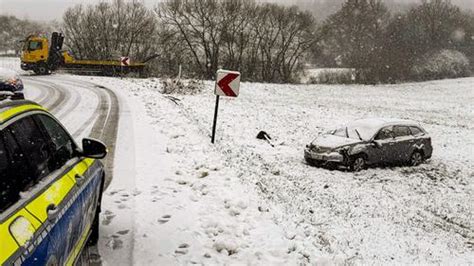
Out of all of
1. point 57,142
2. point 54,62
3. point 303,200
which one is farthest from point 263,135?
point 54,62

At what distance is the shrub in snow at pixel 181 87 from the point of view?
29.3 meters

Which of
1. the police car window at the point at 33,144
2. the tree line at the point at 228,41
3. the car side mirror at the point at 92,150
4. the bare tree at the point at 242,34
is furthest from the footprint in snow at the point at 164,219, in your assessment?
the bare tree at the point at 242,34

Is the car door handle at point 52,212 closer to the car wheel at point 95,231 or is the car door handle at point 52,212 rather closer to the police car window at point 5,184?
the police car window at point 5,184

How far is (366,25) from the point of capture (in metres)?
78.6

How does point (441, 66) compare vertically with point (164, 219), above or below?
above

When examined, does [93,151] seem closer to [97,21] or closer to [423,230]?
[423,230]

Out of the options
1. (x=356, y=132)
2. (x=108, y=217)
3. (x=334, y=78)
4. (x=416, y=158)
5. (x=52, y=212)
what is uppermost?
(x=52, y=212)

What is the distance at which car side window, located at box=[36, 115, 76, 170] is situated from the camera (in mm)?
3745

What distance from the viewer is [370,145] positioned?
46.7 feet

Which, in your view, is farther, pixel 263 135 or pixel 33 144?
pixel 263 135

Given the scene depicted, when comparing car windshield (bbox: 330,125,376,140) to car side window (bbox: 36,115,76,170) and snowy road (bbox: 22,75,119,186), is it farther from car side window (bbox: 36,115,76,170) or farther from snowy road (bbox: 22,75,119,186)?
car side window (bbox: 36,115,76,170)

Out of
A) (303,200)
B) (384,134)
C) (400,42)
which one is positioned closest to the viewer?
(303,200)

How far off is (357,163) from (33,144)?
38.5 feet

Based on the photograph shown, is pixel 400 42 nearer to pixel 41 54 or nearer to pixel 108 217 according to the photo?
pixel 41 54
